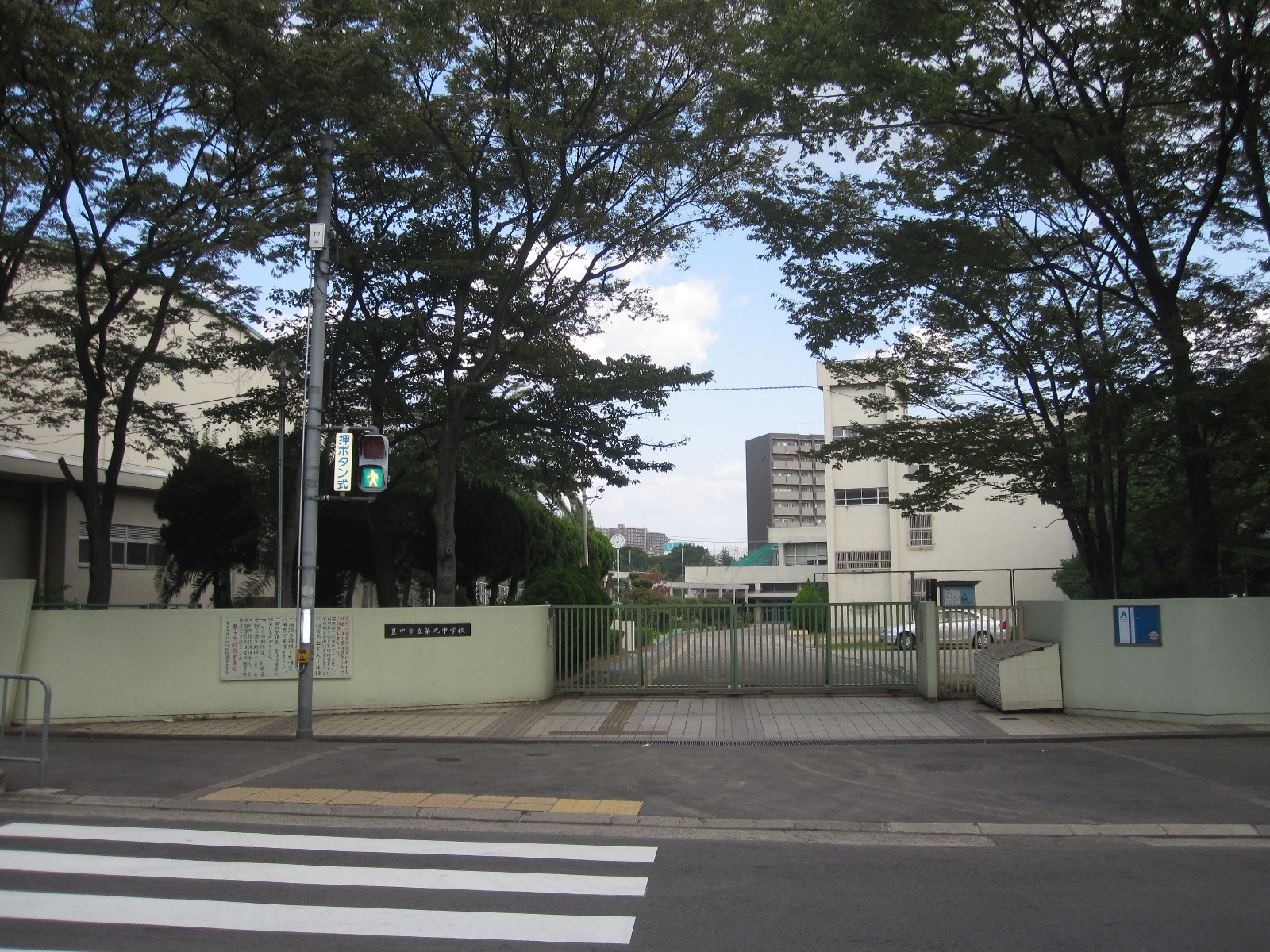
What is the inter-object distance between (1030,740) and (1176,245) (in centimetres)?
899

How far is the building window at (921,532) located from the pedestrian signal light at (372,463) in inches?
1432

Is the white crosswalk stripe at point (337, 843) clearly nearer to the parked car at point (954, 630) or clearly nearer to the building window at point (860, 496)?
the parked car at point (954, 630)

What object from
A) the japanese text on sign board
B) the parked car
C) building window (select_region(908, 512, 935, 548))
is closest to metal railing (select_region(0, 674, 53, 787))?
the japanese text on sign board

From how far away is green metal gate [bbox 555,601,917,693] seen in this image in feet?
53.0

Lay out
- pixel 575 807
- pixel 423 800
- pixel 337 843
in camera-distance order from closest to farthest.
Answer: pixel 337 843
pixel 575 807
pixel 423 800

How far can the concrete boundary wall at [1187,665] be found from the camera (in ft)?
42.5

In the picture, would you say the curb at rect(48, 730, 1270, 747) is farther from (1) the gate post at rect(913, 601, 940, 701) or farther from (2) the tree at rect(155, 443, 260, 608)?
(2) the tree at rect(155, 443, 260, 608)

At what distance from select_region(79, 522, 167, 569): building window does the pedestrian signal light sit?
1767 centimetres

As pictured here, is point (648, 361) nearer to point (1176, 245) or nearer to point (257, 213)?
point (257, 213)

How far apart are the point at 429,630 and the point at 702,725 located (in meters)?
4.67

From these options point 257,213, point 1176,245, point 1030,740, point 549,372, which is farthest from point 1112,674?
point 257,213

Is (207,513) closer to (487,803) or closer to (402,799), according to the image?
(402,799)

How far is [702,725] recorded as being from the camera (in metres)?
13.7

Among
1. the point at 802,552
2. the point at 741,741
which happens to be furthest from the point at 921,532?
the point at 741,741
